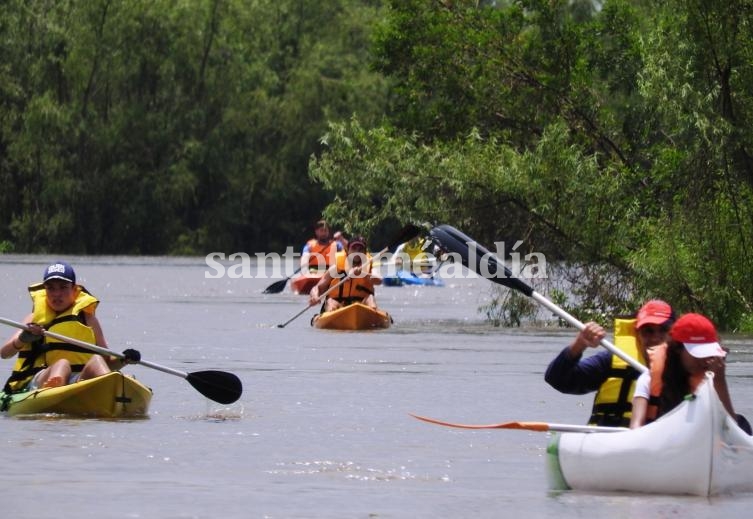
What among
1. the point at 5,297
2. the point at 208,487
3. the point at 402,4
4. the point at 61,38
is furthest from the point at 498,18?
the point at 61,38

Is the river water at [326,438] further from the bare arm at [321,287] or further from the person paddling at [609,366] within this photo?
the bare arm at [321,287]

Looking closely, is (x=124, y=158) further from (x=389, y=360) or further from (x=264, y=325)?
(x=389, y=360)

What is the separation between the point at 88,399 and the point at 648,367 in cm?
518

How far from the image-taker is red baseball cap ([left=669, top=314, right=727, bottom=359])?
9328 millimetres

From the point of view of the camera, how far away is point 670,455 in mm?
9836

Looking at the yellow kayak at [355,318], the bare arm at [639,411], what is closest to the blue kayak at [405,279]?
the yellow kayak at [355,318]

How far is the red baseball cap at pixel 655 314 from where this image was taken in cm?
998

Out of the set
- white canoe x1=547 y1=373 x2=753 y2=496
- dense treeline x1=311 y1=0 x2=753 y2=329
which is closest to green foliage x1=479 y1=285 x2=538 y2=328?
dense treeline x1=311 y1=0 x2=753 y2=329

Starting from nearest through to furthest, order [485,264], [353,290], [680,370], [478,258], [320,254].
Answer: [680,370] < [485,264] < [478,258] < [353,290] < [320,254]

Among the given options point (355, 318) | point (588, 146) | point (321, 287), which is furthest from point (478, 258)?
A: point (588, 146)

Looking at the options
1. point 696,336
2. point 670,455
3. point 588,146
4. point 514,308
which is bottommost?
point 670,455

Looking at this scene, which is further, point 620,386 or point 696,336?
point 620,386

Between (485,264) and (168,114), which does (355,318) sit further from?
(168,114)

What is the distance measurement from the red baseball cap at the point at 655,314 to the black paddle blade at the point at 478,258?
133 centimetres
